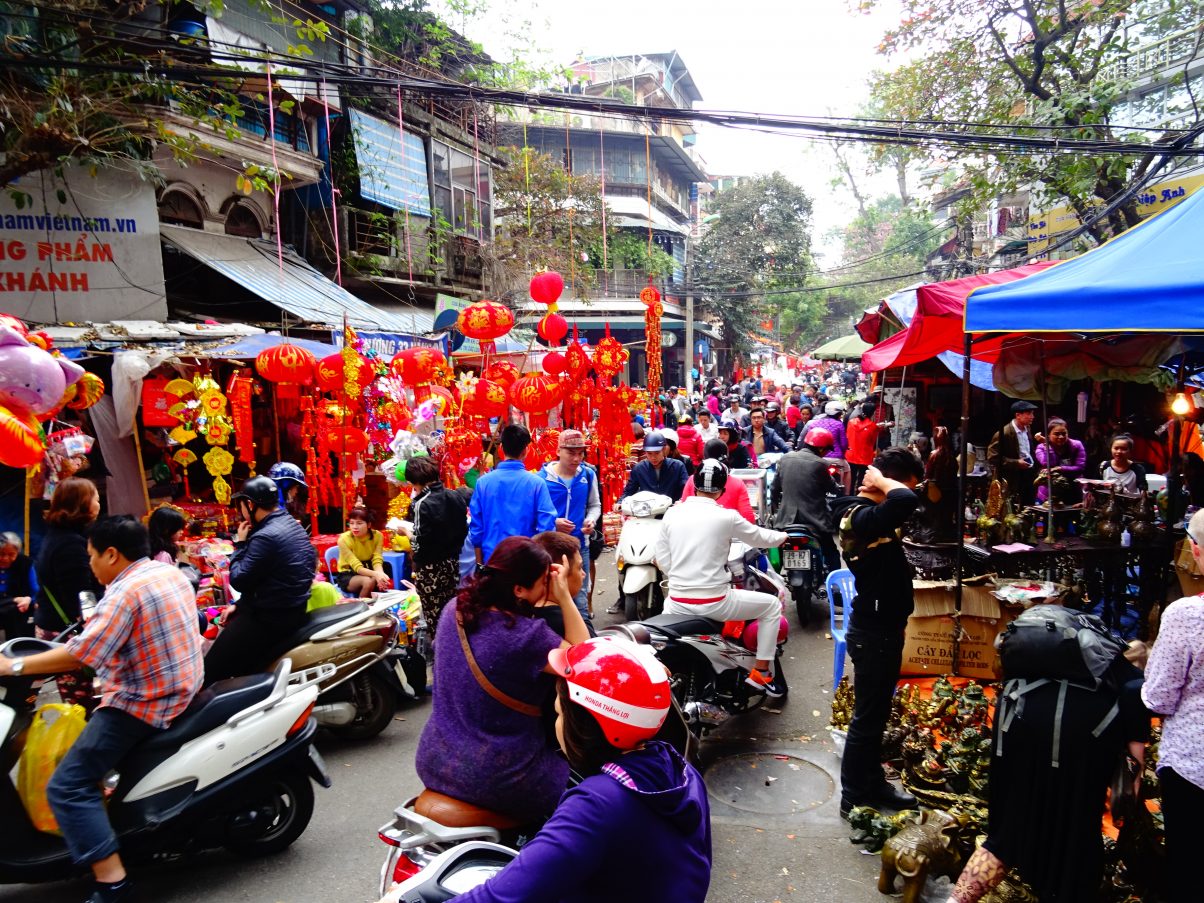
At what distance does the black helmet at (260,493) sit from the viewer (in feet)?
14.5

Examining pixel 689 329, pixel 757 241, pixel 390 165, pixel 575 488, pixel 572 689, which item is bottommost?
pixel 575 488

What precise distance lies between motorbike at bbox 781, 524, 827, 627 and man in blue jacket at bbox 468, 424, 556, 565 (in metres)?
2.71

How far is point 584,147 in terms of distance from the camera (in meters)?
32.9

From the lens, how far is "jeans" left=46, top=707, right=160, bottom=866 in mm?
3127

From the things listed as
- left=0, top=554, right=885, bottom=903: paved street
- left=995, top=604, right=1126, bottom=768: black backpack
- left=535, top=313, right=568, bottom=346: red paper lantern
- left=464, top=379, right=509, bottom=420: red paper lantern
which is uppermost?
left=535, top=313, right=568, bottom=346: red paper lantern

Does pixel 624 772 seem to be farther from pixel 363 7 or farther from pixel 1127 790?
pixel 363 7

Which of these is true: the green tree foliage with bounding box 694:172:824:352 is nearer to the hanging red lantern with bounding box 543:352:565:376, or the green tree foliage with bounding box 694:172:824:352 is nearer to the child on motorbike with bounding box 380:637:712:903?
the hanging red lantern with bounding box 543:352:565:376

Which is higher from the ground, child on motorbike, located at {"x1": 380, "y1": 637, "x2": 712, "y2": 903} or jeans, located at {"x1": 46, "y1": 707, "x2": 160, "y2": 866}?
child on motorbike, located at {"x1": 380, "y1": 637, "x2": 712, "y2": 903}

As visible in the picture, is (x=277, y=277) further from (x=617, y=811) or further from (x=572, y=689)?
(x=617, y=811)

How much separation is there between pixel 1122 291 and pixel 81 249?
10.8 m

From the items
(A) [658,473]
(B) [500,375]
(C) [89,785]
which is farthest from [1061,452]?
(C) [89,785]

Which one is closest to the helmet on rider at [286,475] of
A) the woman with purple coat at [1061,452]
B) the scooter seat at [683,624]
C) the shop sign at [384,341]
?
the scooter seat at [683,624]

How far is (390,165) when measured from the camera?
15500 millimetres

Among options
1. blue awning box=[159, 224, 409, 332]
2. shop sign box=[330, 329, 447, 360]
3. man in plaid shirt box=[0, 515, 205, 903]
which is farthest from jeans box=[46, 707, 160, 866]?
blue awning box=[159, 224, 409, 332]
